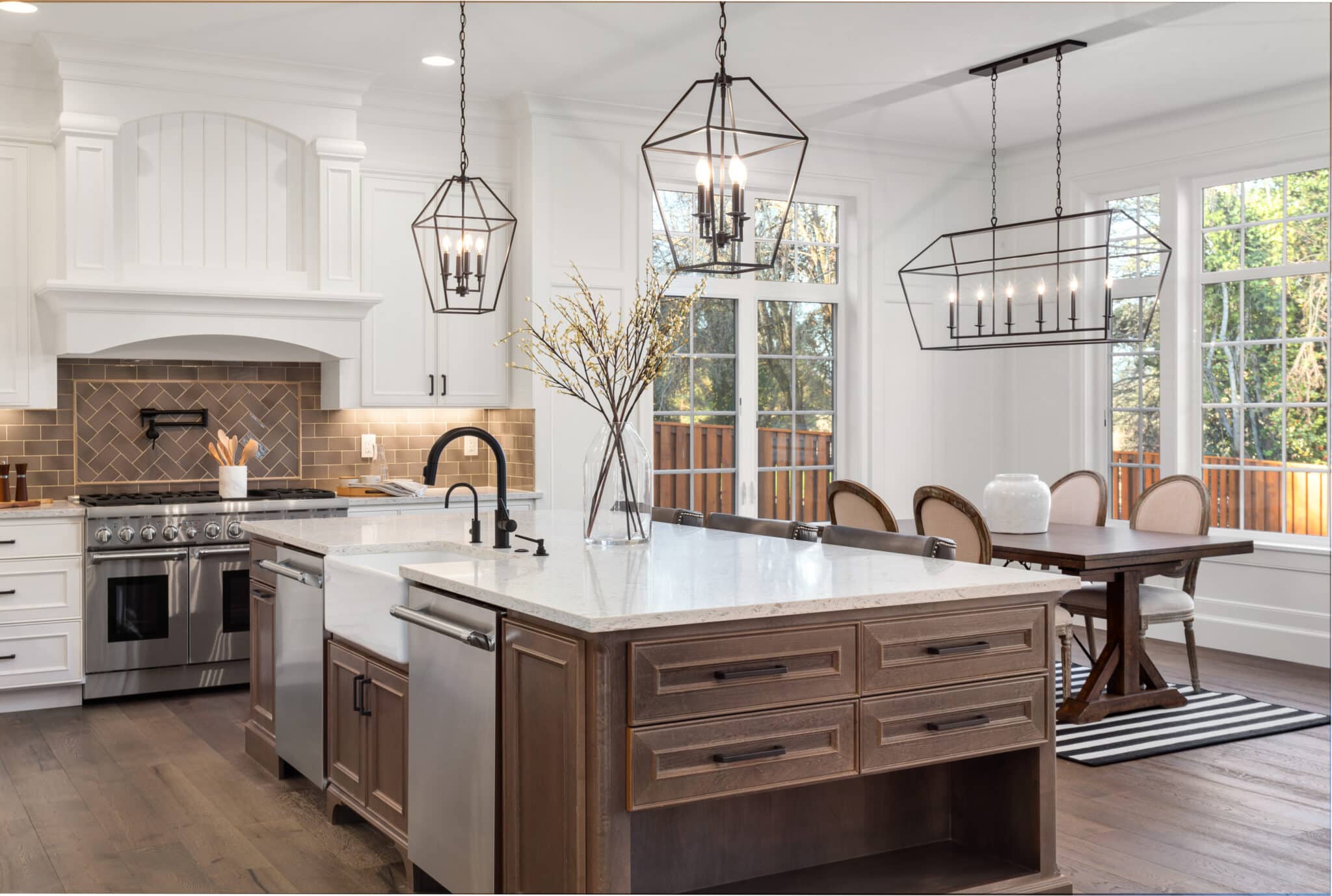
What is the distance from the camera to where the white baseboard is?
5148 millimetres

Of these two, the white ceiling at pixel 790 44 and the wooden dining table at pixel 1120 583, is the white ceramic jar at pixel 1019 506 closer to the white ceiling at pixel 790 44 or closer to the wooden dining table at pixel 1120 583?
the wooden dining table at pixel 1120 583

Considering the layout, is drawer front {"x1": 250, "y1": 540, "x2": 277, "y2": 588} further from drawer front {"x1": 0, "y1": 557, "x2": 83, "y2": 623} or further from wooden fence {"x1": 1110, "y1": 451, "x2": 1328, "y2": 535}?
wooden fence {"x1": 1110, "y1": 451, "x2": 1328, "y2": 535}

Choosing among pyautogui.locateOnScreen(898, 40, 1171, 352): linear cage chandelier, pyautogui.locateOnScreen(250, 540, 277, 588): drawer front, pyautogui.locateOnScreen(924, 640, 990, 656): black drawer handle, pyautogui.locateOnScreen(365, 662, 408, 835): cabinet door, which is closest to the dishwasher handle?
pyautogui.locateOnScreen(365, 662, 408, 835): cabinet door

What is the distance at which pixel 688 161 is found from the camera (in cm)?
657

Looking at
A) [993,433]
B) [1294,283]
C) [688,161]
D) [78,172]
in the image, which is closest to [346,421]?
[78,172]

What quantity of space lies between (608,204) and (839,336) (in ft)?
5.89

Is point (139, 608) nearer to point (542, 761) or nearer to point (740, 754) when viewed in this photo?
point (542, 761)

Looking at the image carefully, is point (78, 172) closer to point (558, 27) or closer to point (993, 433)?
point (558, 27)

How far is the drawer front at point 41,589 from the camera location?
5.10 metres

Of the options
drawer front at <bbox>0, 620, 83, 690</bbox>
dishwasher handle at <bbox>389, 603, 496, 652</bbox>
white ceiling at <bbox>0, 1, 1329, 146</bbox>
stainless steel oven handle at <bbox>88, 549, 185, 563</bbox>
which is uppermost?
white ceiling at <bbox>0, 1, 1329, 146</bbox>

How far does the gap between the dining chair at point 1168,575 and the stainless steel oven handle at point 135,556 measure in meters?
3.98

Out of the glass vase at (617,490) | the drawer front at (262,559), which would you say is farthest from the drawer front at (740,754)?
the drawer front at (262,559)

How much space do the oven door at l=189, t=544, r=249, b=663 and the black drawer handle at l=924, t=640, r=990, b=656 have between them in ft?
12.4

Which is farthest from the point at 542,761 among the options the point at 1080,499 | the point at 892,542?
the point at 1080,499
